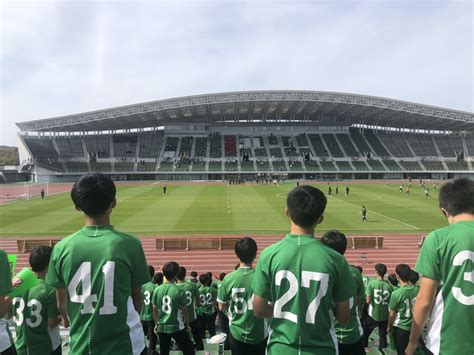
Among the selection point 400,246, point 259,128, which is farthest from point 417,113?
point 400,246

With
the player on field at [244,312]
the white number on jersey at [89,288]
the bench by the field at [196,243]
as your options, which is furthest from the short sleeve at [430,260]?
the bench by the field at [196,243]

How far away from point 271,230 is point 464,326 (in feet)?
60.7

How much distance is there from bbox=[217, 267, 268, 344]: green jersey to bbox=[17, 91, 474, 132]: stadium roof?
2413 inches

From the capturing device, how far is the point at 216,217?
85.6 feet

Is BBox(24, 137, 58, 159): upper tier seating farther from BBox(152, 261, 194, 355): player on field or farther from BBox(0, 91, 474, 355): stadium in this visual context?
BBox(152, 261, 194, 355): player on field

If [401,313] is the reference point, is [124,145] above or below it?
above

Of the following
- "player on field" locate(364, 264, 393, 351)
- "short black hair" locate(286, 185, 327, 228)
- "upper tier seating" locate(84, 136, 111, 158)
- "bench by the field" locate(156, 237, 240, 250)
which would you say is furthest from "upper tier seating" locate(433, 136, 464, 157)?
"short black hair" locate(286, 185, 327, 228)

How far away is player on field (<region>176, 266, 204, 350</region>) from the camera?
5506mm

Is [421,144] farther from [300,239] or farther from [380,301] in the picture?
[300,239]

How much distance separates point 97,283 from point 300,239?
1703mm

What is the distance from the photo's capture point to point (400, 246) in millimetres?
17766

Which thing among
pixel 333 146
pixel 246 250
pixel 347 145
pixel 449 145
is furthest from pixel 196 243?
pixel 449 145

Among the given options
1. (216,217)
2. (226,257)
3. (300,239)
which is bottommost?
(226,257)

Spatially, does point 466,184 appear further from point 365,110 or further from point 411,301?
point 365,110
